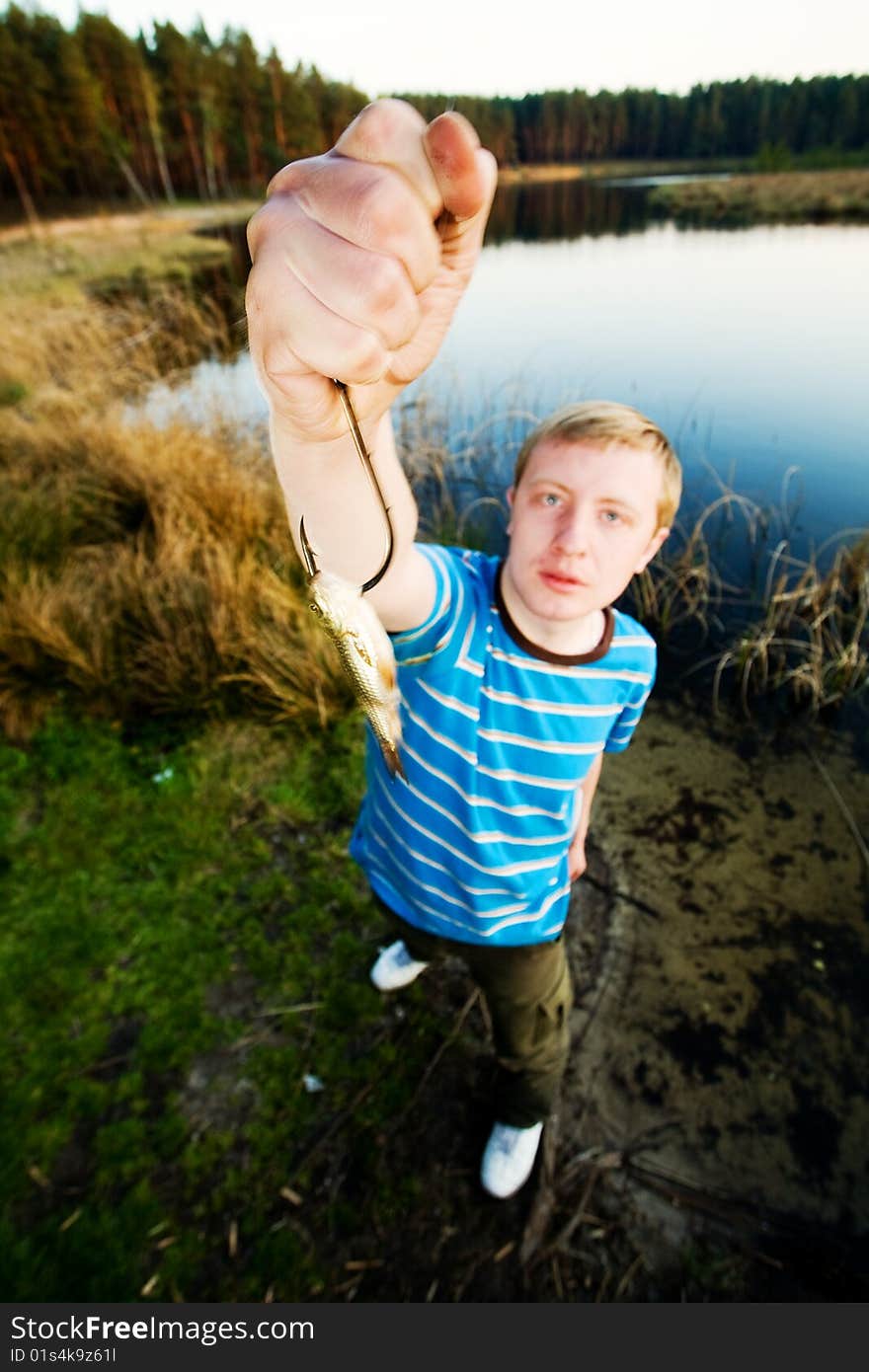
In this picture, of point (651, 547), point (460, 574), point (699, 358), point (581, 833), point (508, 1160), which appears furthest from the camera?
point (699, 358)

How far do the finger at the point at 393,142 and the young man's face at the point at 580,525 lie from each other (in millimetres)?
913

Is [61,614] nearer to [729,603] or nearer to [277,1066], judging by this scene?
[277,1066]

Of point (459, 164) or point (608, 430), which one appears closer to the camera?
point (459, 164)

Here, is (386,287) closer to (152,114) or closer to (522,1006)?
(522,1006)

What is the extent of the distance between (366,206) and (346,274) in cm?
7

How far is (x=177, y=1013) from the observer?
A: 107 inches

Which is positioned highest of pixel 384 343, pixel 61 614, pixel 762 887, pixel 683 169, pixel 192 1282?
pixel 683 169

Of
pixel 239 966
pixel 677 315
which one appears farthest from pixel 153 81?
pixel 239 966

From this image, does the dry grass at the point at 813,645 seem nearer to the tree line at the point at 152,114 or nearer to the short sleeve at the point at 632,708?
the short sleeve at the point at 632,708

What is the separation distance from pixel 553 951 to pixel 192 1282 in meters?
1.57

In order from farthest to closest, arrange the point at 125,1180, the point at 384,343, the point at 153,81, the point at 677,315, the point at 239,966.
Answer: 1. the point at 153,81
2. the point at 677,315
3. the point at 239,966
4. the point at 125,1180
5. the point at 384,343

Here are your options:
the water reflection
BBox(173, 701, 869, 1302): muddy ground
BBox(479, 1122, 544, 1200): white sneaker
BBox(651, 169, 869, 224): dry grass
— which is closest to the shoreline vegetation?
BBox(173, 701, 869, 1302): muddy ground

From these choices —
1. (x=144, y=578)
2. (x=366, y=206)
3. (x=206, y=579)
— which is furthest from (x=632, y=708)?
(x=144, y=578)

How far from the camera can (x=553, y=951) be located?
6.88 feet
